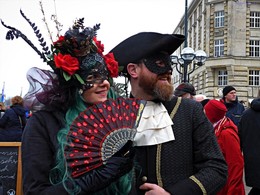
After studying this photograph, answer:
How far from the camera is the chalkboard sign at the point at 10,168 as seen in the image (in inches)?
209

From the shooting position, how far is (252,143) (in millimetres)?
4832

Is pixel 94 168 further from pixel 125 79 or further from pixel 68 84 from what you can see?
pixel 125 79

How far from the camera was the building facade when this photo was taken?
3869 cm

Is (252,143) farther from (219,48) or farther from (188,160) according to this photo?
(219,48)

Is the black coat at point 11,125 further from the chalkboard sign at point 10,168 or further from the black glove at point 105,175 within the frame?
the black glove at point 105,175

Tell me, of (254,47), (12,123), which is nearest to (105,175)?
(12,123)

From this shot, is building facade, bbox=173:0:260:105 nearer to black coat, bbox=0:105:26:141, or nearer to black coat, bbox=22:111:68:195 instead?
black coat, bbox=0:105:26:141

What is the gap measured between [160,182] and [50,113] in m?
0.81

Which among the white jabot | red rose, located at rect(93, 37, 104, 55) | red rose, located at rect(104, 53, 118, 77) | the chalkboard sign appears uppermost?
red rose, located at rect(93, 37, 104, 55)

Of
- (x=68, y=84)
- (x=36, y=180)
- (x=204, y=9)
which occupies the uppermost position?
(x=204, y=9)

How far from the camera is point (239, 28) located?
127ft

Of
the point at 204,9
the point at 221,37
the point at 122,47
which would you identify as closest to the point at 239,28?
the point at 221,37

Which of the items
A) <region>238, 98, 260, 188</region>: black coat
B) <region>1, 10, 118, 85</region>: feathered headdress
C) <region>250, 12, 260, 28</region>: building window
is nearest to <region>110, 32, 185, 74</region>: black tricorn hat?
<region>1, 10, 118, 85</region>: feathered headdress

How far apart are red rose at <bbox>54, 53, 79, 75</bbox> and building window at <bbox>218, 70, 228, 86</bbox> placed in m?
40.0
